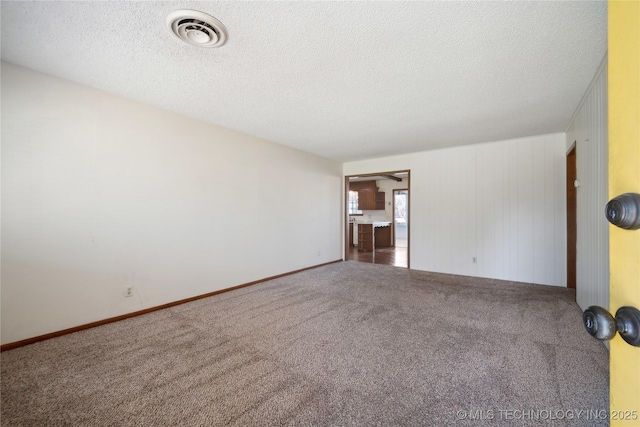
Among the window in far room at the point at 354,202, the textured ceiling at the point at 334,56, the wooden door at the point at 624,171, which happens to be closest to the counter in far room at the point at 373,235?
the window in far room at the point at 354,202

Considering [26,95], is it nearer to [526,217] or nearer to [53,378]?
[53,378]

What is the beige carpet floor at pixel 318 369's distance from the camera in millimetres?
1507

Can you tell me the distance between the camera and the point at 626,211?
0.49 meters

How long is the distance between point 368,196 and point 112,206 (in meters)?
7.33

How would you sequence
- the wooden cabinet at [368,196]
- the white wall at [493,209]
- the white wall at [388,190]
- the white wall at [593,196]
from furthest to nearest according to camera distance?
the white wall at [388,190], the wooden cabinet at [368,196], the white wall at [493,209], the white wall at [593,196]

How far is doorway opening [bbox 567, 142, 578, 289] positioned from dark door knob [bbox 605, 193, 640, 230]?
14.6ft

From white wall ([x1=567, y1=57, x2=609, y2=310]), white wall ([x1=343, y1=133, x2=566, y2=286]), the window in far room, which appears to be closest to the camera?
white wall ([x1=567, y1=57, x2=609, y2=310])

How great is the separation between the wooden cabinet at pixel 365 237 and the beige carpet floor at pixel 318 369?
4.59 meters

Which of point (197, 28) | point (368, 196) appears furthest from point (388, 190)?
point (197, 28)

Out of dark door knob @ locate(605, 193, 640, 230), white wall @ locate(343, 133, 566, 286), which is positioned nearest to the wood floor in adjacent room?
white wall @ locate(343, 133, 566, 286)

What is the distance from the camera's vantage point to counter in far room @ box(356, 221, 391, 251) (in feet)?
25.5

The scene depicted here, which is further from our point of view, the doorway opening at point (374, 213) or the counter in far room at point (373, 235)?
the doorway opening at point (374, 213)

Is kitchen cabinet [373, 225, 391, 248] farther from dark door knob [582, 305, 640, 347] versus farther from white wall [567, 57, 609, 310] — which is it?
dark door knob [582, 305, 640, 347]

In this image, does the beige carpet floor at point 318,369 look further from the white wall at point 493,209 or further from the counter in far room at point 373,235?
the counter in far room at point 373,235
